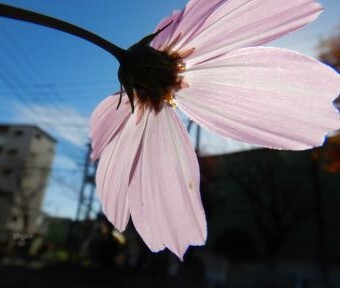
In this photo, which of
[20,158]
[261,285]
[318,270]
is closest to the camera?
[261,285]

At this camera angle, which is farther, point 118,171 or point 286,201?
point 286,201

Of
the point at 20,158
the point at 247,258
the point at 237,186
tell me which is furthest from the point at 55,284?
the point at 20,158

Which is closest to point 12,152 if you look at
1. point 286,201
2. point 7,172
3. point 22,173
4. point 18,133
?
point 18,133

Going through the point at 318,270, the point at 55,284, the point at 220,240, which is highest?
Result: the point at 220,240

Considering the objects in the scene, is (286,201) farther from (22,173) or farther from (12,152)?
(12,152)

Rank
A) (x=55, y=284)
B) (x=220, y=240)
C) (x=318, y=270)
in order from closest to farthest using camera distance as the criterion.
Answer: (x=55, y=284)
(x=318, y=270)
(x=220, y=240)

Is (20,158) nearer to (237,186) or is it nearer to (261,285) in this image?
(237,186)
